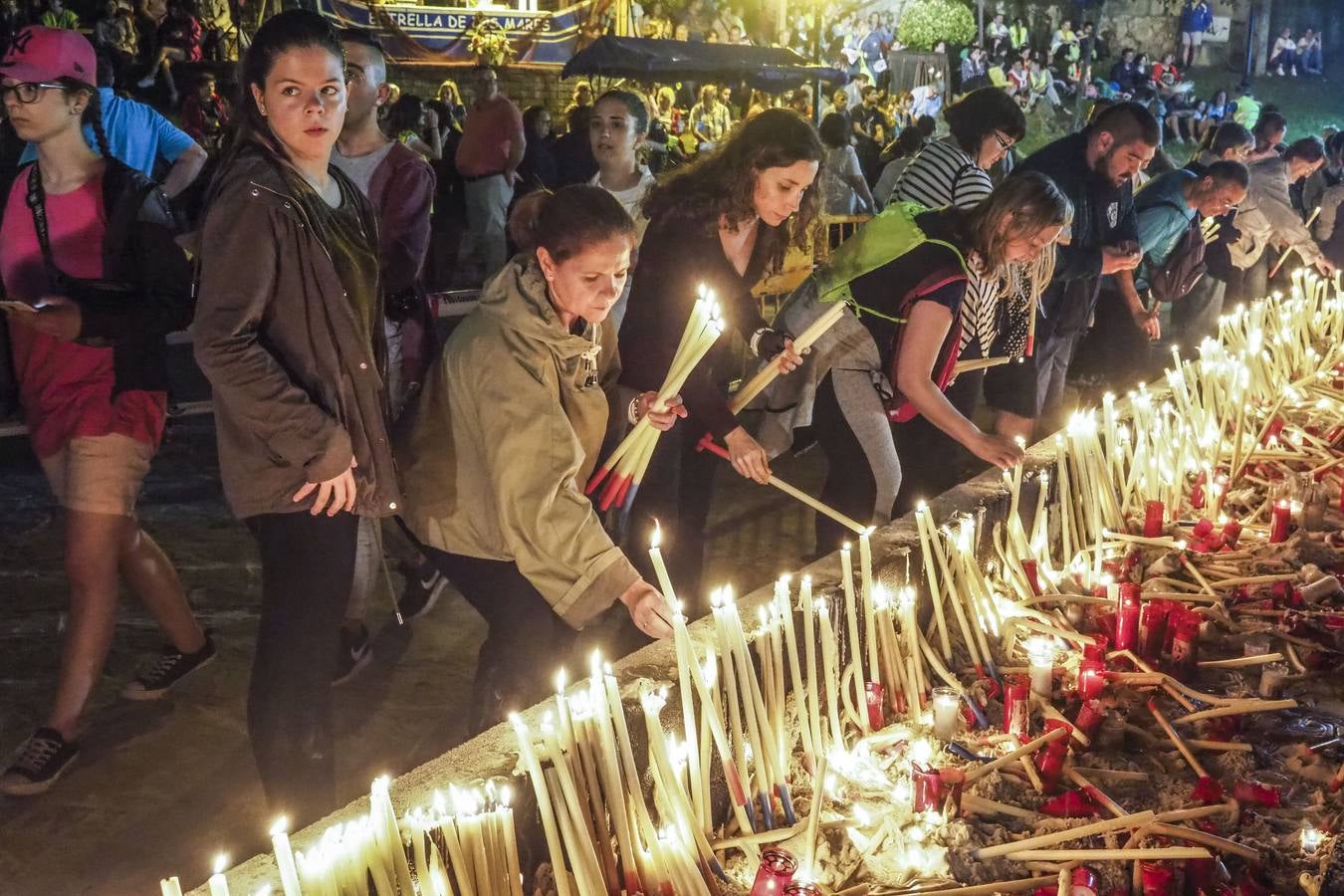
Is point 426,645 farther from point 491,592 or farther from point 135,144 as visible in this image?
point 135,144

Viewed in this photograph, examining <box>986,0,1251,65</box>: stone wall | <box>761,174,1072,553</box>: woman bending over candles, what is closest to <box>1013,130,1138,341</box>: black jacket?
<box>761,174,1072,553</box>: woman bending over candles

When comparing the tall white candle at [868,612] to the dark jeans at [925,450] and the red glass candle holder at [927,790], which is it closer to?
the red glass candle holder at [927,790]

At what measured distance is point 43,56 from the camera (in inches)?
116

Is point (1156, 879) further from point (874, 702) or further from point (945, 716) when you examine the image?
point (874, 702)

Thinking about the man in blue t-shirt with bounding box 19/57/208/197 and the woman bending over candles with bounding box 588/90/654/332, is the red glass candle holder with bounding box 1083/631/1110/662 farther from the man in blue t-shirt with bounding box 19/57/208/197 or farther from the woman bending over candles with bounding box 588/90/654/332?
the man in blue t-shirt with bounding box 19/57/208/197

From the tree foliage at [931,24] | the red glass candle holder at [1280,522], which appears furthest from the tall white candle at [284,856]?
the tree foliage at [931,24]

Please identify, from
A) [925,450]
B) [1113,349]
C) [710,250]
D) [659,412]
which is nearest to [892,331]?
[925,450]

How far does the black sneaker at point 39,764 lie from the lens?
10.0 feet

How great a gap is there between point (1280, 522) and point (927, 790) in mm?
2437

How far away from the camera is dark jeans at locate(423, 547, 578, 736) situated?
2.78m

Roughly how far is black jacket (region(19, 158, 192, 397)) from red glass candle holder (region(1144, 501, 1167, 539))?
10.9 feet

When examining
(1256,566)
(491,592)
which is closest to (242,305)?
(491,592)

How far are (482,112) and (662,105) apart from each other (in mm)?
9215

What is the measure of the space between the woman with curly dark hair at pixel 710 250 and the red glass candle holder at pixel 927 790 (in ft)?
3.76
